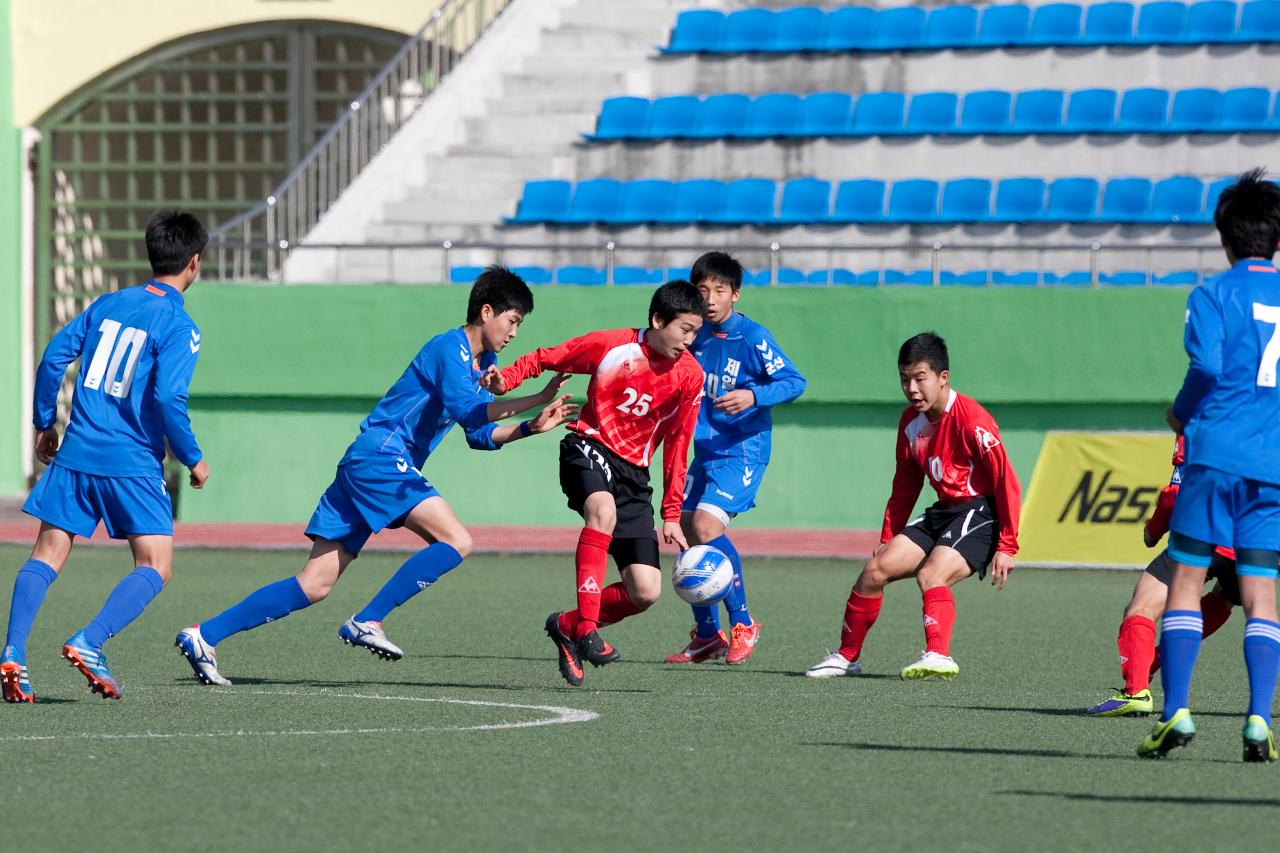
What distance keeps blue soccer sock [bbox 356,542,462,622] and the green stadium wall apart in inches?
449

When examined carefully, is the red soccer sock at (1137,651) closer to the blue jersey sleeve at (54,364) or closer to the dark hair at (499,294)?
the dark hair at (499,294)

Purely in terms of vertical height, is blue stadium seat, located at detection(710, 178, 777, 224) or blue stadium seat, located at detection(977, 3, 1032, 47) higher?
blue stadium seat, located at detection(977, 3, 1032, 47)

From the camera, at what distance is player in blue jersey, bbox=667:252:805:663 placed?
10352 mm

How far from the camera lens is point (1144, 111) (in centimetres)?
2309

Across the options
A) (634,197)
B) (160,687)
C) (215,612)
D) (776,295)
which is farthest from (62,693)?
(634,197)

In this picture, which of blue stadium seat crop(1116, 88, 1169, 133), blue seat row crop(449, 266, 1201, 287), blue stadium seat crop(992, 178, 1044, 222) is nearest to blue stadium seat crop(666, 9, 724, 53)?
blue seat row crop(449, 266, 1201, 287)

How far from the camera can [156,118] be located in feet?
93.6

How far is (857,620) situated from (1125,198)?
45.2 feet

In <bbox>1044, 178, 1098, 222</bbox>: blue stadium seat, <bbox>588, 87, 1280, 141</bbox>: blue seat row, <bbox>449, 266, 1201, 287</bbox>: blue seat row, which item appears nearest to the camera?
<bbox>449, 266, 1201, 287</bbox>: blue seat row

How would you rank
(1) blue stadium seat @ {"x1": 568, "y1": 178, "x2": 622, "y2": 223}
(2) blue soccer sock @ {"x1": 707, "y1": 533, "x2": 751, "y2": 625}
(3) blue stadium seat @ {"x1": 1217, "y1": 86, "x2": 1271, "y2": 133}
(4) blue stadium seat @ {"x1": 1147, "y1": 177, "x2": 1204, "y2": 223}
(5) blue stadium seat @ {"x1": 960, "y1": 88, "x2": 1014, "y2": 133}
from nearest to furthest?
(2) blue soccer sock @ {"x1": 707, "y1": 533, "x2": 751, "y2": 625} → (4) blue stadium seat @ {"x1": 1147, "y1": 177, "x2": 1204, "y2": 223} → (3) blue stadium seat @ {"x1": 1217, "y1": 86, "x2": 1271, "y2": 133} → (1) blue stadium seat @ {"x1": 568, "y1": 178, "x2": 622, "y2": 223} → (5) blue stadium seat @ {"x1": 960, "y1": 88, "x2": 1014, "y2": 133}

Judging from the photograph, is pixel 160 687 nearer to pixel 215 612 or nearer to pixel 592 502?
pixel 592 502

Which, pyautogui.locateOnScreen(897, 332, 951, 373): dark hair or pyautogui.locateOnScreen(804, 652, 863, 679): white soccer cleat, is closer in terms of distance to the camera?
pyautogui.locateOnScreen(897, 332, 951, 373): dark hair

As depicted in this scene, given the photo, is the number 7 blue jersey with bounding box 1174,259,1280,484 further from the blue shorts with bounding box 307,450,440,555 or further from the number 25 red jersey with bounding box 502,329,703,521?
the blue shorts with bounding box 307,450,440,555

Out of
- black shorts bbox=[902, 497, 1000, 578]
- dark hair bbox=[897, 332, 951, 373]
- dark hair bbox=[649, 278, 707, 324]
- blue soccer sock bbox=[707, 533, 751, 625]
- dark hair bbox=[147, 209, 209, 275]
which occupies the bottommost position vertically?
blue soccer sock bbox=[707, 533, 751, 625]
